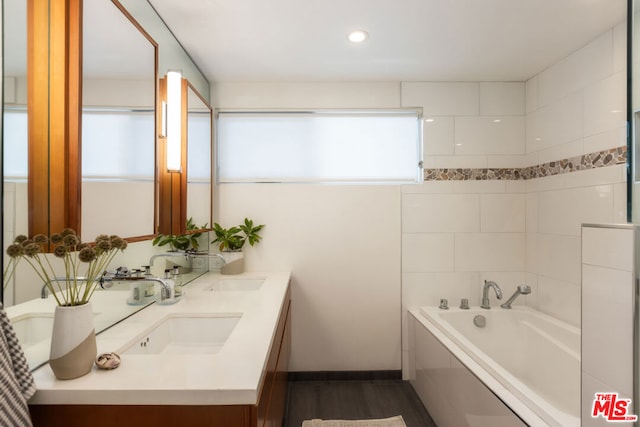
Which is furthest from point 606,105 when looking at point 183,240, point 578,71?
point 183,240

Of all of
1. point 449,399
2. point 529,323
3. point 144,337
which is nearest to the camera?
point 144,337

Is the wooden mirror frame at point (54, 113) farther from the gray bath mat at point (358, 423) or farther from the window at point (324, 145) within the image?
the gray bath mat at point (358, 423)

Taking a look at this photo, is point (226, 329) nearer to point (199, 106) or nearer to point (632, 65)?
point (199, 106)

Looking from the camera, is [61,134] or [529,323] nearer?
[61,134]

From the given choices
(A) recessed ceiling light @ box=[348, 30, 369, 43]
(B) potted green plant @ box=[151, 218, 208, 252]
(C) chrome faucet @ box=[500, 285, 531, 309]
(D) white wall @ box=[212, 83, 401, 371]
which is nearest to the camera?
(B) potted green plant @ box=[151, 218, 208, 252]

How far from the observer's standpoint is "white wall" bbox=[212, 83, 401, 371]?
8.72 feet

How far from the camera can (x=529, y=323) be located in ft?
7.98

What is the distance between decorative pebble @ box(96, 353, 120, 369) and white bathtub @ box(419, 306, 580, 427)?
155cm

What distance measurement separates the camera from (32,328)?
1.02 metres

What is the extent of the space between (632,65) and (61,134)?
1722 mm

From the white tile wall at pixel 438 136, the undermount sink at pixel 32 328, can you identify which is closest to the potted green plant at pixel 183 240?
the undermount sink at pixel 32 328

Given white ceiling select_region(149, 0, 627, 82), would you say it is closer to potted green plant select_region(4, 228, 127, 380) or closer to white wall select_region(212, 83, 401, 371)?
white wall select_region(212, 83, 401, 371)

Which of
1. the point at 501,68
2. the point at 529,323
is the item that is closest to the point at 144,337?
the point at 529,323

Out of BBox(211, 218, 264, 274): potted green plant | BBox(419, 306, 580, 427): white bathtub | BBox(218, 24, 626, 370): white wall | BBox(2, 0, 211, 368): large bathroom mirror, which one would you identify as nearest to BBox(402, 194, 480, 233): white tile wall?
BBox(218, 24, 626, 370): white wall
